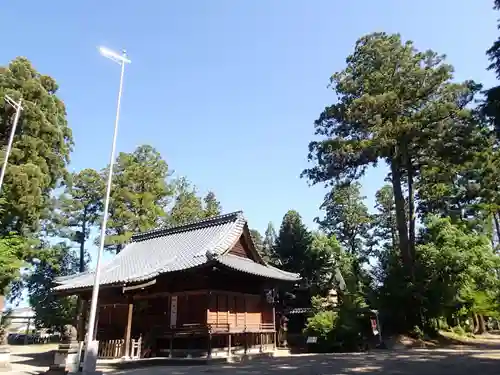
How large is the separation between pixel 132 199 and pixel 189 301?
63.3ft

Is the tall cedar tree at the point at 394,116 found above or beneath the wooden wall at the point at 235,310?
above


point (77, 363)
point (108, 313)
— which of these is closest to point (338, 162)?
point (108, 313)

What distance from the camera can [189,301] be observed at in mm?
17906

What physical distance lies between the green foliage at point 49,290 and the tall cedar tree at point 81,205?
7.93 ft

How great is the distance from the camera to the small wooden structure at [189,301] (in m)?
16.7

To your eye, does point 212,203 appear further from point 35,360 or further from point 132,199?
point 35,360

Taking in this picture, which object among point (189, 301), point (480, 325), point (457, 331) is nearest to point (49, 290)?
point (189, 301)

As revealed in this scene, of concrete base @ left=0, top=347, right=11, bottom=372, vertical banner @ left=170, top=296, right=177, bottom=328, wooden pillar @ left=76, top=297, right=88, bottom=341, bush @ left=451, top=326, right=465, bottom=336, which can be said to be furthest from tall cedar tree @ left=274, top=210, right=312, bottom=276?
concrete base @ left=0, top=347, right=11, bottom=372

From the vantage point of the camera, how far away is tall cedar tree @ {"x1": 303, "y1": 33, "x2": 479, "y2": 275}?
71.5 feet

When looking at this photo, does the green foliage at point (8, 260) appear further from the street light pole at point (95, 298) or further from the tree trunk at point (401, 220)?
the tree trunk at point (401, 220)

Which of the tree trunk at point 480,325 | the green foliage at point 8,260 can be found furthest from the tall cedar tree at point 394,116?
the tree trunk at point 480,325

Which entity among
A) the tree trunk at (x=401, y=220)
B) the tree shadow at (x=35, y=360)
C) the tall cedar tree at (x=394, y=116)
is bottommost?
the tree shadow at (x=35, y=360)

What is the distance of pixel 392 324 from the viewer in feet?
71.6

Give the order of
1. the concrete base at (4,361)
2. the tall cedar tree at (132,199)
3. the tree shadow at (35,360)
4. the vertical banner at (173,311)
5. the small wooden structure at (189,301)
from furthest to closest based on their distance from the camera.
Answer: the tall cedar tree at (132,199)
the vertical banner at (173,311)
the tree shadow at (35,360)
the small wooden structure at (189,301)
the concrete base at (4,361)
